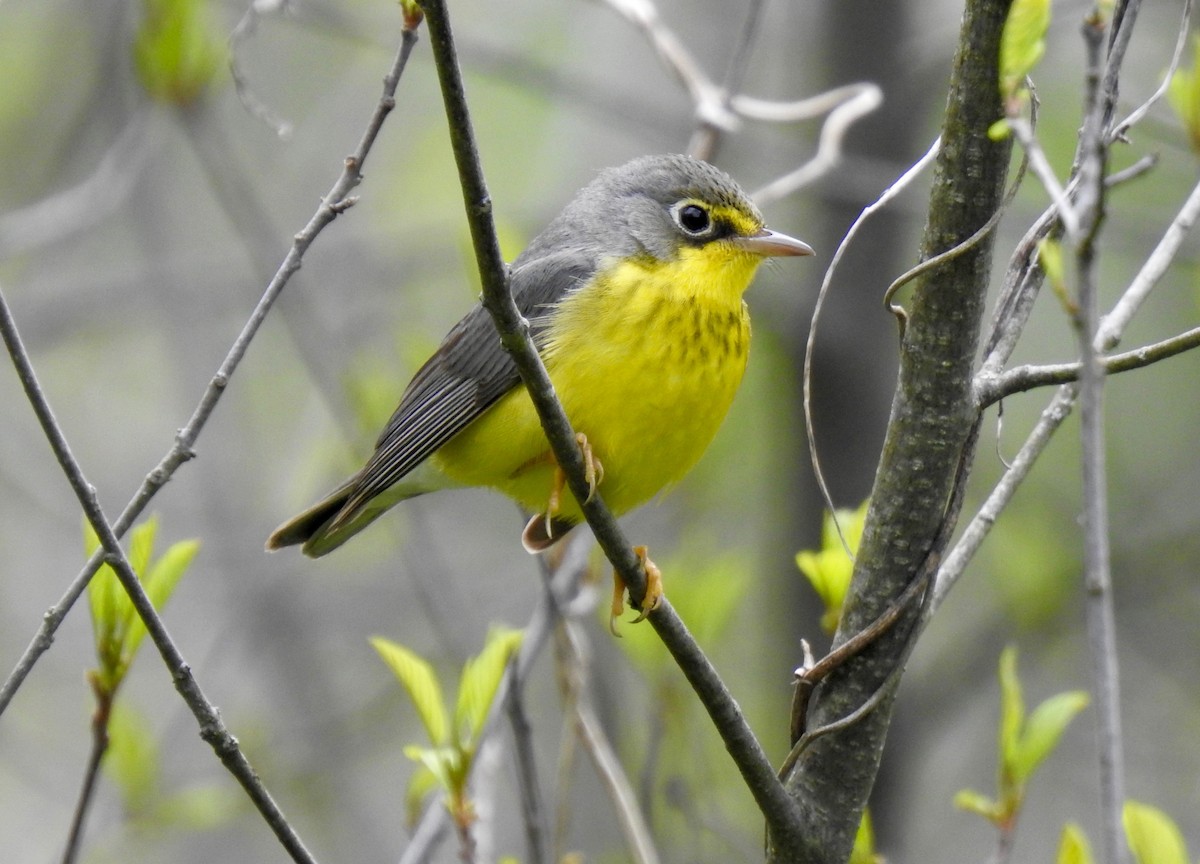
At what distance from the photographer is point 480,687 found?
3508mm

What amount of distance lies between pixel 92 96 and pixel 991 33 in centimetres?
765

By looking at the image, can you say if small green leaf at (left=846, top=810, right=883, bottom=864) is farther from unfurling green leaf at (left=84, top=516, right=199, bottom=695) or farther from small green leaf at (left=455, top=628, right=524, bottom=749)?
unfurling green leaf at (left=84, top=516, right=199, bottom=695)

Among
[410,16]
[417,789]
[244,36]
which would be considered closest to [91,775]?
[417,789]

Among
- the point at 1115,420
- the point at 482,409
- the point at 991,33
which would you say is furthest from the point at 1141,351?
the point at 1115,420

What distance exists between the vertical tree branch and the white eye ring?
6.17 ft

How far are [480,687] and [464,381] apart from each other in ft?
4.75

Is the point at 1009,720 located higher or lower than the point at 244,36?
lower

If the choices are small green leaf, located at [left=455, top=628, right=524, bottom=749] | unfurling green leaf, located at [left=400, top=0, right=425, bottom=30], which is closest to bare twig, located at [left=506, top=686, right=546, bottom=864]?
small green leaf, located at [left=455, top=628, right=524, bottom=749]

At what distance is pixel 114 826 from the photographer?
21.7 ft

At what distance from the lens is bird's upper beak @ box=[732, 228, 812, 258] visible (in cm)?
461

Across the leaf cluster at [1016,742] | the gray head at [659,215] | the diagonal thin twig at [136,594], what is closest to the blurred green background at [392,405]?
the gray head at [659,215]

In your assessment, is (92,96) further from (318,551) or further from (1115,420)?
(1115,420)

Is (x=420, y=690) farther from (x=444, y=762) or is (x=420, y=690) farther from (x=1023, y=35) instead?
(x=1023, y=35)

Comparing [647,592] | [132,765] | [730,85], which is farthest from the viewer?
→ [132,765]
